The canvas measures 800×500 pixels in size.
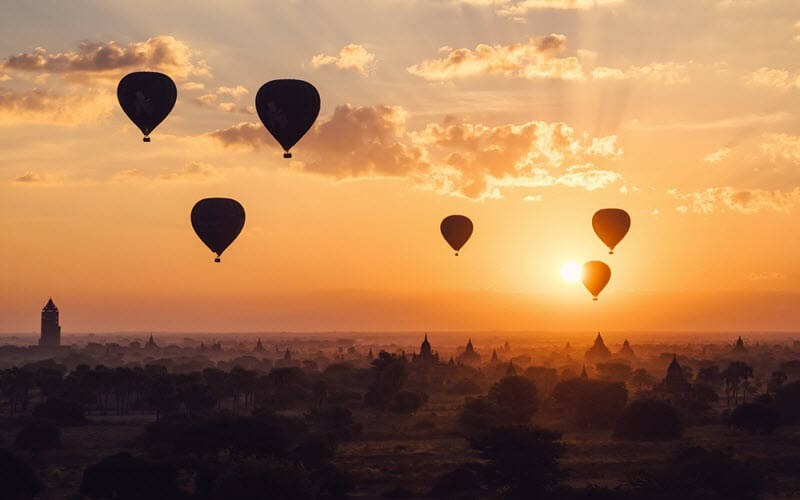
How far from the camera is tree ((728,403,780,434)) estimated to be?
257ft

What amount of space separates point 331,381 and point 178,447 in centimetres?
6275

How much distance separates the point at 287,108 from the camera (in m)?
64.3

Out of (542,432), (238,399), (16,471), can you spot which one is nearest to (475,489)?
(542,432)

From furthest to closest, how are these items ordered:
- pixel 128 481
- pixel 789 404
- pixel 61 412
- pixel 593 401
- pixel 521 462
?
pixel 593 401 < pixel 61 412 < pixel 789 404 < pixel 521 462 < pixel 128 481

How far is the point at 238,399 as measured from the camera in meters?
112

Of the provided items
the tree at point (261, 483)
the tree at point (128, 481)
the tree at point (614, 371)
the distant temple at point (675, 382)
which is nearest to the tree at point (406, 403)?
the distant temple at point (675, 382)

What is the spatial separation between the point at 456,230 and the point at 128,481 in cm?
5082

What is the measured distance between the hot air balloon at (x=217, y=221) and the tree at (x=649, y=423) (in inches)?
1347

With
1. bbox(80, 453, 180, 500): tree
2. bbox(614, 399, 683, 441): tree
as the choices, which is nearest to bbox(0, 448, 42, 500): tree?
bbox(80, 453, 180, 500): tree

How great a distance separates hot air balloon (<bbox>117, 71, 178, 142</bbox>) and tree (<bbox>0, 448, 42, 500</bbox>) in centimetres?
2321

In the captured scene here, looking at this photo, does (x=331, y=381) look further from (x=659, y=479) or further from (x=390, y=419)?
(x=659, y=479)

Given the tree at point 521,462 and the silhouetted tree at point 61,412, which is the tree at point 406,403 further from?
the tree at point 521,462

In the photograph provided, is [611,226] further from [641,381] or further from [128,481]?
[128,481]

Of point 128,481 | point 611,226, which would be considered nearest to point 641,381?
point 611,226
